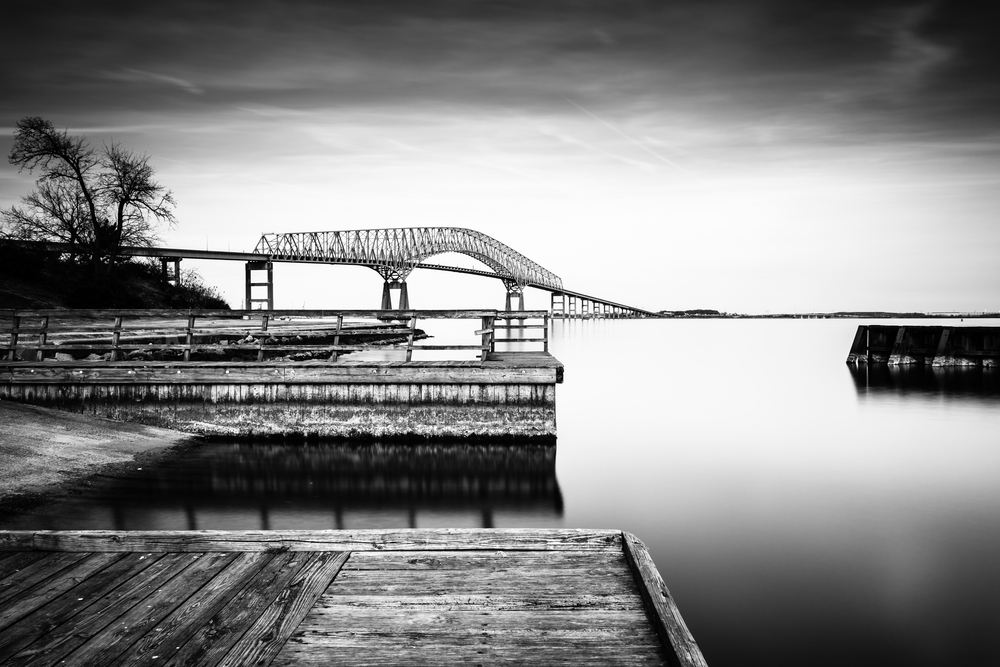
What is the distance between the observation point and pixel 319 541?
4.80 meters

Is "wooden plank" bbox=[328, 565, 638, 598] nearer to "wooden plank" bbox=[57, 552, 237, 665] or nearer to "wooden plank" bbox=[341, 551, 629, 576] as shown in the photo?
"wooden plank" bbox=[341, 551, 629, 576]

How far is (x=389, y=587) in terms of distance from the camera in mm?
4152

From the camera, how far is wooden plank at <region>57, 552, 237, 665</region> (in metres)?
3.38

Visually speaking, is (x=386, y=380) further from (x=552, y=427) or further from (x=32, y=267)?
(x=32, y=267)

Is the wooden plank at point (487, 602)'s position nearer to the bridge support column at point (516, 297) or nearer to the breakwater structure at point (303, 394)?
the breakwater structure at point (303, 394)

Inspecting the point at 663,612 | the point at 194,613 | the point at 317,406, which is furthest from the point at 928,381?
the point at 194,613

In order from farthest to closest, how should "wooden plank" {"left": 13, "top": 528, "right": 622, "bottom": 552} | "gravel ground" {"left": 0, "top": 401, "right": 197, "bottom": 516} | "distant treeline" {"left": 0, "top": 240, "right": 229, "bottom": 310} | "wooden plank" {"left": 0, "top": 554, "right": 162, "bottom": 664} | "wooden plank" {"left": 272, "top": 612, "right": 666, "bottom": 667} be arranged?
"distant treeline" {"left": 0, "top": 240, "right": 229, "bottom": 310} < "gravel ground" {"left": 0, "top": 401, "right": 197, "bottom": 516} < "wooden plank" {"left": 13, "top": 528, "right": 622, "bottom": 552} < "wooden plank" {"left": 0, "top": 554, "right": 162, "bottom": 664} < "wooden plank" {"left": 272, "top": 612, "right": 666, "bottom": 667}

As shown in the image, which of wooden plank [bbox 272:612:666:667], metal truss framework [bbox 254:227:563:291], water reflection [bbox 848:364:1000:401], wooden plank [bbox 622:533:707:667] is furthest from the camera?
metal truss framework [bbox 254:227:563:291]

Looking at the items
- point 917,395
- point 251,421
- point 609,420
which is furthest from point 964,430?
point 251,421

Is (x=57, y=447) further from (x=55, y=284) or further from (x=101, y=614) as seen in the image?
(x=55, y=284)

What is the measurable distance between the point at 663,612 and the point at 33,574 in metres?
4.22

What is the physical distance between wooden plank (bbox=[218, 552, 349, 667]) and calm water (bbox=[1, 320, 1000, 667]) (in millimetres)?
4092

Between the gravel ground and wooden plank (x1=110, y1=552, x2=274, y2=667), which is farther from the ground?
wooden plank (x1=110, y1=552, x2=274, y2=667)

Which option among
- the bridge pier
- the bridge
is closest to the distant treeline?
the bridge
